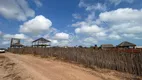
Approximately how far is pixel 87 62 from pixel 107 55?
114 inches

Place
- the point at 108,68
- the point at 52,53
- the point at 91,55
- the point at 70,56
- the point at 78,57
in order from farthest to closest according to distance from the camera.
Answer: the point at 52,53 < the point at 70,56 < the point at 78,57 < the point at 91,55 < the point at 108,68

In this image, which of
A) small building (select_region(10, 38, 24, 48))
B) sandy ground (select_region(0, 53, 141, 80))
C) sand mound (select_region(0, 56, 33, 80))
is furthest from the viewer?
small building (select_region(10, 38, 24, 48))

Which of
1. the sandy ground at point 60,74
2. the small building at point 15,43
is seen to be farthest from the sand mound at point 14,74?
the small building at point 15,43

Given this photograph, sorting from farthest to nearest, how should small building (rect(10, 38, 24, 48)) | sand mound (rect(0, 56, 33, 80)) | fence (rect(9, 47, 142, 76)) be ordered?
small building (rect(10, 38, 24, 48)), sand mound (rect(0, 56, 33, 80)), fence (rect(9, 47, 142, 76))

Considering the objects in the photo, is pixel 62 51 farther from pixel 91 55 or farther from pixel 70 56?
pixel 91 55

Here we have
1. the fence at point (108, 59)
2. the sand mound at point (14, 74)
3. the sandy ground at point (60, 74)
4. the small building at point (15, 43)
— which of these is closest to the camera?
the sandy ground at point (60, 74)

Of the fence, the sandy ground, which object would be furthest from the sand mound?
the fence

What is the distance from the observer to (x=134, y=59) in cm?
909

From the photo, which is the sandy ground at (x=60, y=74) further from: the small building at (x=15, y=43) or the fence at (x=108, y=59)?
the small building at (x=15, y=43)

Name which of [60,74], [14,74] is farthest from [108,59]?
[14,74]

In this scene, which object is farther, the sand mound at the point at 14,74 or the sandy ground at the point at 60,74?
the sand mound at the point at 14,74

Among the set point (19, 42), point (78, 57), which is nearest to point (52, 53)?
point (78, 57)

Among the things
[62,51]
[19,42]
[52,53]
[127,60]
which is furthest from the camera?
[19,42]

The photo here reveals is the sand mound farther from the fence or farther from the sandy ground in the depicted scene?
the fence
